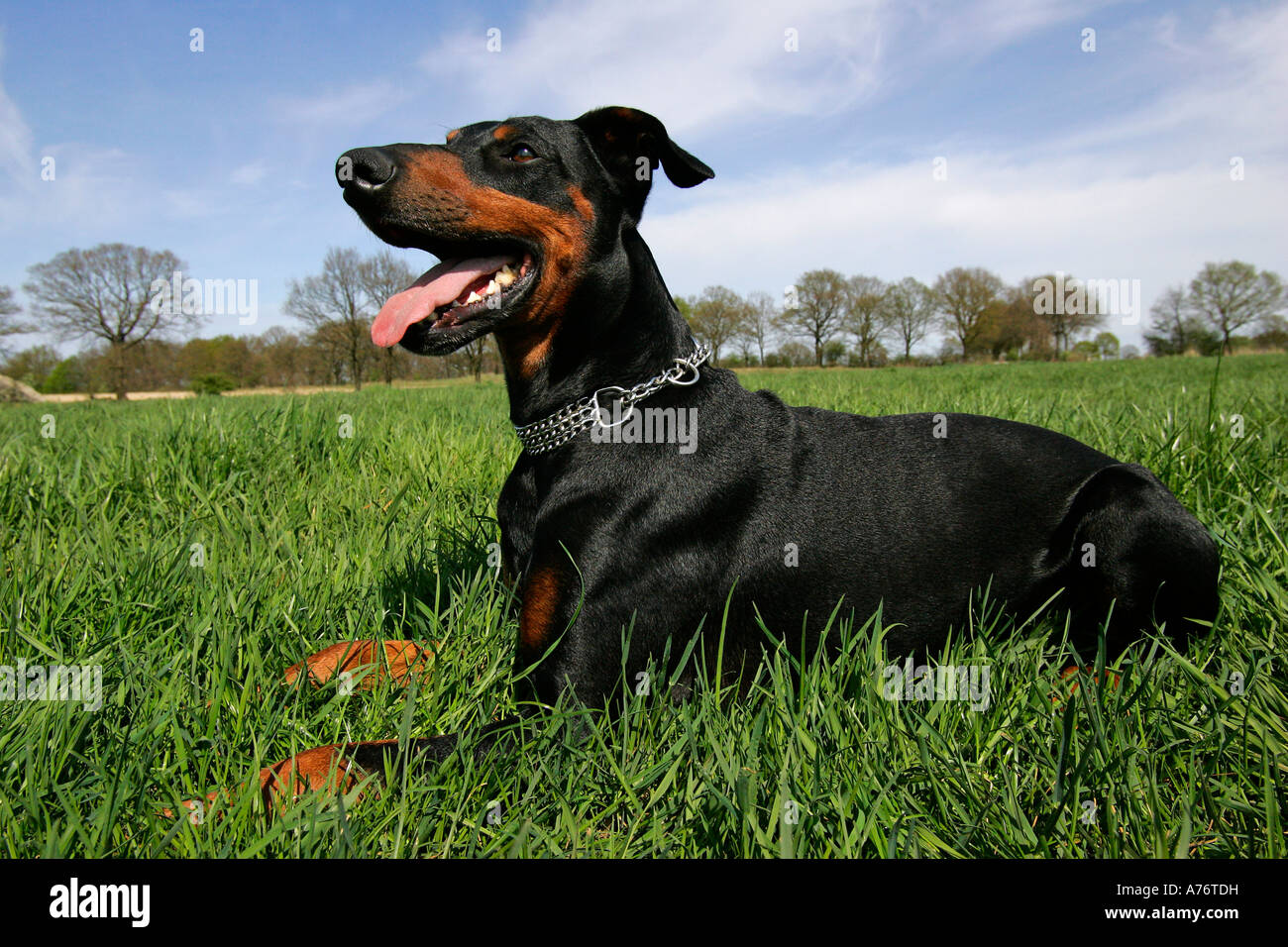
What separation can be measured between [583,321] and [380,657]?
54.3 inches

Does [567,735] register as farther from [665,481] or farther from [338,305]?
[338,305]

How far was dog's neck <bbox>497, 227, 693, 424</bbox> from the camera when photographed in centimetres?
256

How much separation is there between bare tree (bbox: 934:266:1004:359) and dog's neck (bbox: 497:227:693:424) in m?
90.2

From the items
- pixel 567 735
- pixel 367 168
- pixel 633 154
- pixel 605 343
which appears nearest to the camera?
pixel 567 735

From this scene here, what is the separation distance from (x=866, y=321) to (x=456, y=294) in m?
83.4

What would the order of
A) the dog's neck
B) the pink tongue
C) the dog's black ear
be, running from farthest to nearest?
the dog's black ear → the dog's neck → the pink tongue

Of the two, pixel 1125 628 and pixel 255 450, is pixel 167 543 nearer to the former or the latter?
pixel 255 450

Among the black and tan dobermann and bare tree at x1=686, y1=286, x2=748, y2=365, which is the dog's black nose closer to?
the black and tan dobermann

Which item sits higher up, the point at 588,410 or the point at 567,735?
the point at 588,410

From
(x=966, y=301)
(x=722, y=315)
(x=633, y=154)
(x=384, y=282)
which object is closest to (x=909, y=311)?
(x=966, y=301)

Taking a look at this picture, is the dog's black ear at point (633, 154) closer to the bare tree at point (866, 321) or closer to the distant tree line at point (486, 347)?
the distant tree line at point (486, 347)

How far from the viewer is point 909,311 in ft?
274

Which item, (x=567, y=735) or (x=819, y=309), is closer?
(x=567, y=735)

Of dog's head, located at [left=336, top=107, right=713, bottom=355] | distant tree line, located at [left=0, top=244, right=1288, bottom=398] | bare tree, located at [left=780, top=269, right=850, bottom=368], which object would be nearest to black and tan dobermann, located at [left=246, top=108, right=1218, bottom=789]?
dog's head, located at [left=336, top=107, right=713, bottom=355]
